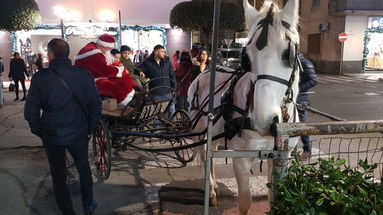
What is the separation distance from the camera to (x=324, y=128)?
2.18 metres

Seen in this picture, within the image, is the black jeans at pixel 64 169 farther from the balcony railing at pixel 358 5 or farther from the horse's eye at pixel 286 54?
the balcony railing at pixel 358 5

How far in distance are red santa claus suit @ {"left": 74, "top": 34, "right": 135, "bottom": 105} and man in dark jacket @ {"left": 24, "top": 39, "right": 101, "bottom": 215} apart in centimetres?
136

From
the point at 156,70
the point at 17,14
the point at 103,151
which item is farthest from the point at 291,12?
the point at 17,14

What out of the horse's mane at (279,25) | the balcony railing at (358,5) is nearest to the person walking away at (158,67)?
the horse's mane at (279,25)

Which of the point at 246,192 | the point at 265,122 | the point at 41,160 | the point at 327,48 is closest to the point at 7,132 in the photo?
the point at 41,160

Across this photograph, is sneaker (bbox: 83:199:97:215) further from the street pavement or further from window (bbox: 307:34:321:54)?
window (bbox: 307:34:321:54)

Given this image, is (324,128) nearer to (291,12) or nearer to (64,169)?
(291,12)

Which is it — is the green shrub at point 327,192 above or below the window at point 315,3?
below

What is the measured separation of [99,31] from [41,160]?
1171cm

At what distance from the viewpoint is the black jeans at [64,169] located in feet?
11.4

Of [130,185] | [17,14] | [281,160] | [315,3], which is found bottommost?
[130,185]

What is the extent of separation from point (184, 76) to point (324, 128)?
6.46m

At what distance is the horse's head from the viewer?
2537mm

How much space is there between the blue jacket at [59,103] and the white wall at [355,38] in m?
23.9
